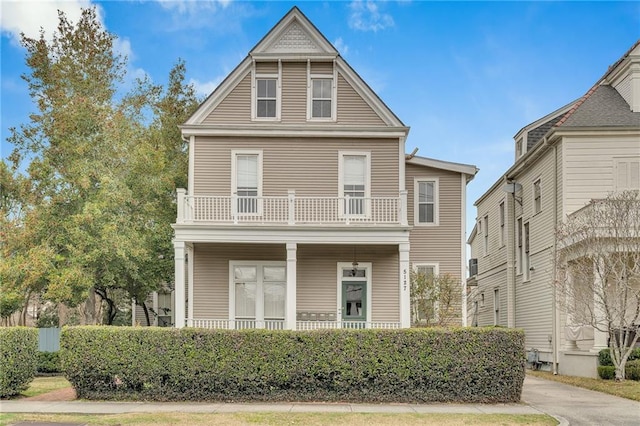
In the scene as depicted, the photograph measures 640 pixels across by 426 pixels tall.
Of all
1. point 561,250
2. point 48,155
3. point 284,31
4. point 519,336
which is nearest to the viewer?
point 519,336

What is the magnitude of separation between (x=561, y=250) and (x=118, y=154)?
14837mm

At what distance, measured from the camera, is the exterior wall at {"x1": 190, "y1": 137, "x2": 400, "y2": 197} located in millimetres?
20094

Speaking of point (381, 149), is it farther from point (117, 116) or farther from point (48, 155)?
point (48, 155)

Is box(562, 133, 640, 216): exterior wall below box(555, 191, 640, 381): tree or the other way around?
the other way around

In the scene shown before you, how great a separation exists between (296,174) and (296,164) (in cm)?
32

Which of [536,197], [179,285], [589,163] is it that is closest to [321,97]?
[179,285]

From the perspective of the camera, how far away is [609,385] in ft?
51.3

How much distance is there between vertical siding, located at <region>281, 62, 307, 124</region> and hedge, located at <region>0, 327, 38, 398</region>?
10.0m

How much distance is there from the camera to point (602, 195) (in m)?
19.2

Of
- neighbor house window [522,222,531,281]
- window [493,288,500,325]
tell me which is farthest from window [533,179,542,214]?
window [493,288,500,325]

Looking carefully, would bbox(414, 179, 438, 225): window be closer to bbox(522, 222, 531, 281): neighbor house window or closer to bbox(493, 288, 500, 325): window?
bbox(522, 222, 531, 281): neighbor house window

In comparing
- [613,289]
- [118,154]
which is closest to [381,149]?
[613,289]

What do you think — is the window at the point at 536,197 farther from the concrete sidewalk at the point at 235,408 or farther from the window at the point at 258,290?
the concrete sidewalk at the point at 235,408

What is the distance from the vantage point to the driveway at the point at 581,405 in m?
11.0
